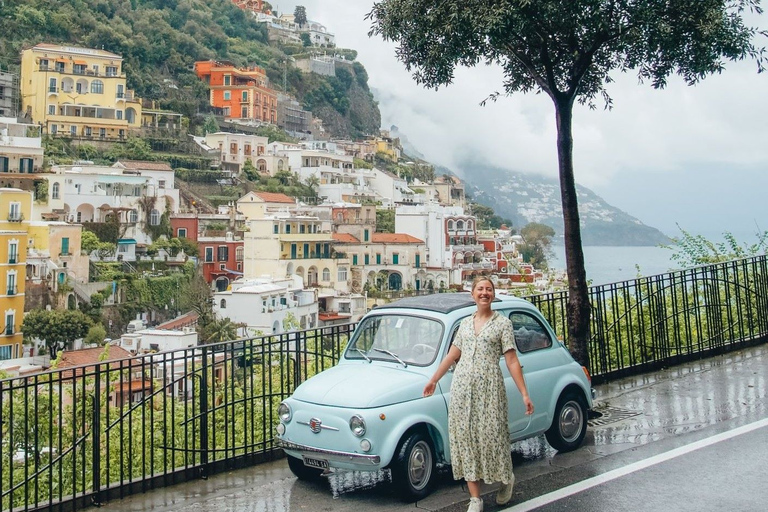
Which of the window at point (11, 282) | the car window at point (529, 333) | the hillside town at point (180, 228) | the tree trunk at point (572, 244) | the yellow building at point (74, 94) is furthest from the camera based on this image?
the yellow building at point (74, 94)

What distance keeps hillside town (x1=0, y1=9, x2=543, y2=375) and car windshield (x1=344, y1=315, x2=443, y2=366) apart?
121 ft

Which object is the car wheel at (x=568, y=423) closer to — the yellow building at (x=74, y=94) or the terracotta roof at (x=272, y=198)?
the terracotta roof at (x=272, y=198)

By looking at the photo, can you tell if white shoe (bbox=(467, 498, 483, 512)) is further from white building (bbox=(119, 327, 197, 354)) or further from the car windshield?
white building (bbox=(119, 327, 197, 354))

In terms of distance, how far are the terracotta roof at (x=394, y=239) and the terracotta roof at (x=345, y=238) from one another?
2359 mm

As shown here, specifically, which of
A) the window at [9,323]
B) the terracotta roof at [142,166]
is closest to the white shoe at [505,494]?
the window at [9,323]

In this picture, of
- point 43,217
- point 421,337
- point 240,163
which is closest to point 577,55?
point 421,337

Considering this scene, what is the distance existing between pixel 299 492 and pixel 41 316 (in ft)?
168

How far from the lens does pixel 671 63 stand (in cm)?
845

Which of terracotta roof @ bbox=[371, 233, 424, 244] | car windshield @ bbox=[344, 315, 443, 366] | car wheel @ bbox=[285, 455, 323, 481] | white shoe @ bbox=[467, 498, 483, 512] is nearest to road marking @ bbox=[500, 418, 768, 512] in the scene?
white shoe @ bbox=[467, 498, 483, 512]

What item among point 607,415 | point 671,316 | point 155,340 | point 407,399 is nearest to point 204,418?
point 407,399

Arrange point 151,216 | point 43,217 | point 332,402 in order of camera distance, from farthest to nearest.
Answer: point 151,216
point 43,217
point 332,402

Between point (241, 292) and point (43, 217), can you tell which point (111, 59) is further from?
point (241, 292)

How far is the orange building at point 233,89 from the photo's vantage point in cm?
11475

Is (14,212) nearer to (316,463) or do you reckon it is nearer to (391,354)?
(391,354)
